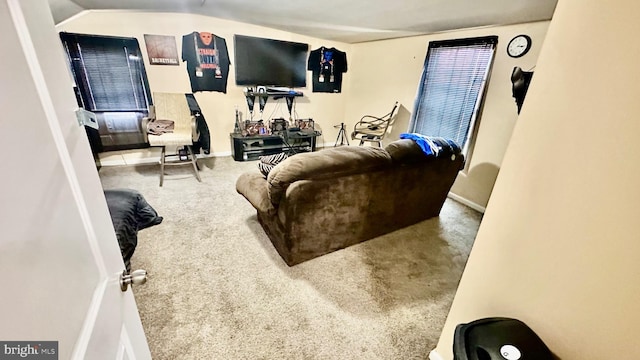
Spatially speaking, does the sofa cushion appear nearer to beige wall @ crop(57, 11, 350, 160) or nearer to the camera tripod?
beige wall @ crop(57, 11, 350, 160)

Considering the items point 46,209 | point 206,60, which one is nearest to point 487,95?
point 46,209

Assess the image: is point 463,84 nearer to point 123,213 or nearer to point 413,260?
point 413,260

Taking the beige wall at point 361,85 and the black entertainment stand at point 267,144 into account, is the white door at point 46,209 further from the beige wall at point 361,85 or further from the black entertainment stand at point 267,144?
the black entertainment stand at point 267,144

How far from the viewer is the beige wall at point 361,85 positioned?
2826 mm

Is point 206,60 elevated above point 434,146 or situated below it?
above

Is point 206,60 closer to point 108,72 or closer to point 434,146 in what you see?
point 108,72

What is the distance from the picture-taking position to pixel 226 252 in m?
2.06

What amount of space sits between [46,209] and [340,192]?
1502mm

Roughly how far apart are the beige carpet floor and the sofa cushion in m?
0.61

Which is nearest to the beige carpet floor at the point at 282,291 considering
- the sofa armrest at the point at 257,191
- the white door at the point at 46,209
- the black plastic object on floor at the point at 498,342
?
the sofa armrest at the point at 257,191

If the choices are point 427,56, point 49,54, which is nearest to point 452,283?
point 49,54

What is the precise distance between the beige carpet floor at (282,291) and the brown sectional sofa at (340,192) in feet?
0.54

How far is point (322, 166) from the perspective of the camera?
1.68 metres

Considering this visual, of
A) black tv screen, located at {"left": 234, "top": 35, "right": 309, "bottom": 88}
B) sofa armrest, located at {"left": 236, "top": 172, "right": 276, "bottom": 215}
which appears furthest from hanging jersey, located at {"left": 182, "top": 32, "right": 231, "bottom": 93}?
sofa armrest, located at {"left": 236, "top": 172, "right": 276, "bottom": 215}
